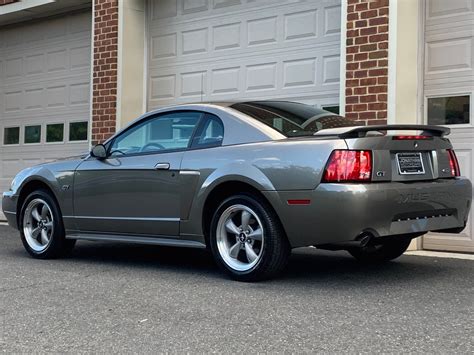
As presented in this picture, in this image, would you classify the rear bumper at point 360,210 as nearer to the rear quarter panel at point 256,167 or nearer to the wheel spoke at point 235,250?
the rear quarter panel at point 256,167

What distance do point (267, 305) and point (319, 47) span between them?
4695 millimetres

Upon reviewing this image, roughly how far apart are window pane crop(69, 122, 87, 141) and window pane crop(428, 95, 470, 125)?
19.6ft

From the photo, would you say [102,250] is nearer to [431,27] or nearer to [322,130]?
[322,130]

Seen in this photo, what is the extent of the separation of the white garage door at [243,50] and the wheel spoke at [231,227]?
339cm

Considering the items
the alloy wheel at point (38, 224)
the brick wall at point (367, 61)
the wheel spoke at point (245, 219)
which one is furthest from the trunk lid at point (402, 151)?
the alloy wheel at point (38, 224)

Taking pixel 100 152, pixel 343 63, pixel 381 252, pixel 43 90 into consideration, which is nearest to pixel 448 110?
pixel 343 63

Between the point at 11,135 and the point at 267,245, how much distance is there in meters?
9.03

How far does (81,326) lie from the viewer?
397 centimetres

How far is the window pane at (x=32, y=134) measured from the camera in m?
12.1

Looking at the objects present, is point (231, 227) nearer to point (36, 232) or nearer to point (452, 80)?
point (36, 232)

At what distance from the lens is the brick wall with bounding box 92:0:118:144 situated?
33.1ft

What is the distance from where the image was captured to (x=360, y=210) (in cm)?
462

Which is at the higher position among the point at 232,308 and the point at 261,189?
the point at 261,189

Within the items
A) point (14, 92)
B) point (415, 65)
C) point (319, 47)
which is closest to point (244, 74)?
point (319, 47)
